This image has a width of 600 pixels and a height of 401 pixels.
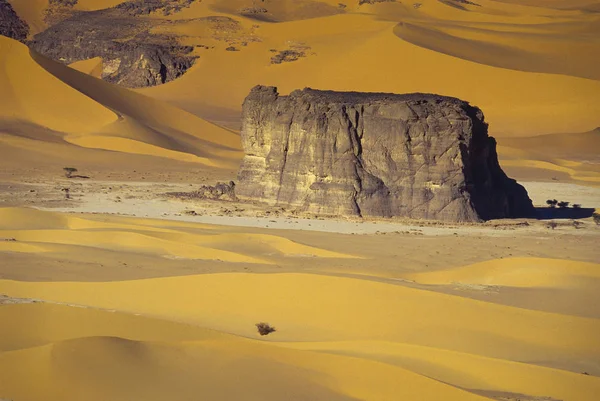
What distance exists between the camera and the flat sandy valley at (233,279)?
427 inches

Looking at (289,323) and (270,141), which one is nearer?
(289,323)

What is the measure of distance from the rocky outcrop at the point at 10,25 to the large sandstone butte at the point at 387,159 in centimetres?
5296

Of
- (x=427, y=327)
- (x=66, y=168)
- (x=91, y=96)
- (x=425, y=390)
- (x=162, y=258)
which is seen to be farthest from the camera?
(x=91, y=96)

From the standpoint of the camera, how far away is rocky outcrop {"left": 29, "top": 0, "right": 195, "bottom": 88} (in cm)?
7150

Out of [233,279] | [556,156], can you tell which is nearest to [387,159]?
[233,279]

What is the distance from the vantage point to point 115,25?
80062 millimetres

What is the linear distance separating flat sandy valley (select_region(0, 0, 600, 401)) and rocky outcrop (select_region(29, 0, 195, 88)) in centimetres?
1634

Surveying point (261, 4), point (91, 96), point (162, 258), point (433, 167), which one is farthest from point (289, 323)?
point (261, 4)

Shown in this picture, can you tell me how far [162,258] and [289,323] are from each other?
19.7 feet

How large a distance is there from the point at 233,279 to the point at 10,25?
66.6m

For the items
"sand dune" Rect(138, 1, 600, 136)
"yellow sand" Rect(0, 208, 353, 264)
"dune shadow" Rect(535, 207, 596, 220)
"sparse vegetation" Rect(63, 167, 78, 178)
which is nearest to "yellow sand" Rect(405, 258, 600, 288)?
"yellow sand" Rect(0, 208, 353, 264)

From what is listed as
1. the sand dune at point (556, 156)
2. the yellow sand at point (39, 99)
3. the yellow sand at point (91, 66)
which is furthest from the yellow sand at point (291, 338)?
the yellow sand at point (91, 66)

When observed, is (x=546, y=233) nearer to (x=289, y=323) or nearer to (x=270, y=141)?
(x=270, y=141)

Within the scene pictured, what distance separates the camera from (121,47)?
241 ft
